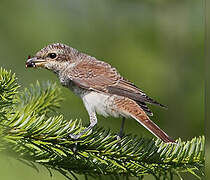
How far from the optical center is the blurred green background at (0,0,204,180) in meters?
3.72

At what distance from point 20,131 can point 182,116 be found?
1.97 metres

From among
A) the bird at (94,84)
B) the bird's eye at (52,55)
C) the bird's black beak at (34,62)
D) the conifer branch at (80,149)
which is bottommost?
the conifer branch at (80,149)

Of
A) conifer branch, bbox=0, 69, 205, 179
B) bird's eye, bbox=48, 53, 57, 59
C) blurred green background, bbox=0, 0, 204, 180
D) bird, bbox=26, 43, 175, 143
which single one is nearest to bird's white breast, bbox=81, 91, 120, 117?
bird, bbox=26, 43, 175, 143

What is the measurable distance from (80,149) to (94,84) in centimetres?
112

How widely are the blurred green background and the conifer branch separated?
1.09 metres

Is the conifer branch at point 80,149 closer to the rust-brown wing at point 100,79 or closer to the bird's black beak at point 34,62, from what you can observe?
the rust-brown wing at point 100,79

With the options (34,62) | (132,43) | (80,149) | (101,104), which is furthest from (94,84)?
(80,149)

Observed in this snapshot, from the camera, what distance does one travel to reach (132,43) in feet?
13.4

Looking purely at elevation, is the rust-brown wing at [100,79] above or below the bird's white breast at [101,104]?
above

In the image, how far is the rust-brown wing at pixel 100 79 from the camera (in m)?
3.21

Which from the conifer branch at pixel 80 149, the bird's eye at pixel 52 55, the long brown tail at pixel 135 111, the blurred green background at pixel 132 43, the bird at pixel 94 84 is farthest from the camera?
the blurred green background at pixel 132 43

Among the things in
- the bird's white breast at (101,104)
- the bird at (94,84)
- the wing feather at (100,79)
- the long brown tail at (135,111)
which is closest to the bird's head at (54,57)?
the bird at (94,84)

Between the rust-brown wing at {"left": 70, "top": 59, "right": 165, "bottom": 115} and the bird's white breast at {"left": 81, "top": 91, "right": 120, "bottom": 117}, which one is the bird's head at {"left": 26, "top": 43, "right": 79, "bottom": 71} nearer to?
the rust-brown wing at {"left": 70, "top": 59, "right": 165, "bottom": 115}

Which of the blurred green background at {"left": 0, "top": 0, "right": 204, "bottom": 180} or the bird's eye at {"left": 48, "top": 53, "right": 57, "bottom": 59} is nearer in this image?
the bird's eye at {"left": 48, "top": 53, "right": 57, "bottom": 59}
